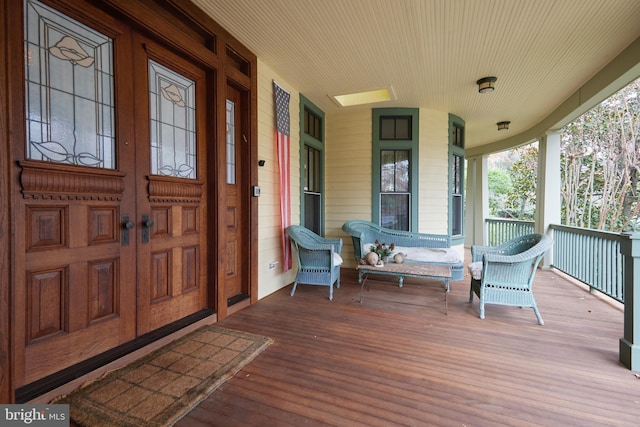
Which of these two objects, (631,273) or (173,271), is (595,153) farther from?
(173,271)

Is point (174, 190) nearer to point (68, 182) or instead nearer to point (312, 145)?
point (68, 182)

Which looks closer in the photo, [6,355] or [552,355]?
[6,355]

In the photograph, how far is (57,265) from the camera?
1782mm

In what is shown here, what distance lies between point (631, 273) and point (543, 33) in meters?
2.47

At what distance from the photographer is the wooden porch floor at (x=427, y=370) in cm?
158

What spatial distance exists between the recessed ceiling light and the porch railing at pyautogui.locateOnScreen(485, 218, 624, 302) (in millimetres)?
3664

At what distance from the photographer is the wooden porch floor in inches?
62.1

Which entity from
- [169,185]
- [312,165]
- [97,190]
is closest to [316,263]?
[169,185]

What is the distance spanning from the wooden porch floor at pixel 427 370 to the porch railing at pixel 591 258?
0.37 m

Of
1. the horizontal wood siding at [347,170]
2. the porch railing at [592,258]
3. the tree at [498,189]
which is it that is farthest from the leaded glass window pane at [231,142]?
the tree at [498,189]

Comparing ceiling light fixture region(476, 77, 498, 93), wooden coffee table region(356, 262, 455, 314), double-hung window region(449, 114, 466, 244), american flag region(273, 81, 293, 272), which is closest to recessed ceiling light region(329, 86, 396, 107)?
american flag region(273, 81, 293, 272)

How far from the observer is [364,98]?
5066 millimetres

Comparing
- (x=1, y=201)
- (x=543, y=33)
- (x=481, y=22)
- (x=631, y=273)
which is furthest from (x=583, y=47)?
(x=1, y=201)

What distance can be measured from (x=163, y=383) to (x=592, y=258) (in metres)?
5.53
